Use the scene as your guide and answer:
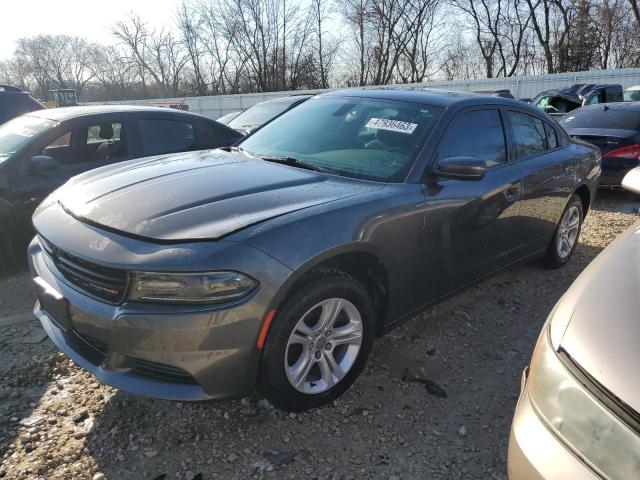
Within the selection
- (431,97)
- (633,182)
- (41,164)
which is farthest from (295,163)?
(41,164)

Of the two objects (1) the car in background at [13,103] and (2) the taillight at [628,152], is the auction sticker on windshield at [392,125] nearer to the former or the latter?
(2) the taillight at [628,152]

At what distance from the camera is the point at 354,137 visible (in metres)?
3.16

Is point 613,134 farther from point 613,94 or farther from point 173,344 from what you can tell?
point 613,94

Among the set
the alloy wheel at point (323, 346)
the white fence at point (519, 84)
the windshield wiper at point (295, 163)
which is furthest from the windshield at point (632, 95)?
the alloy wheel at point (323, 346)

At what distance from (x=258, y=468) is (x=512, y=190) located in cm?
251

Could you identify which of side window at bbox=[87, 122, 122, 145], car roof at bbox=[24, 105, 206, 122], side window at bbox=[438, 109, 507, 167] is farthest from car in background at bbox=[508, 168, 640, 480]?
car roof at bbox=[24, 105, 206, 122]

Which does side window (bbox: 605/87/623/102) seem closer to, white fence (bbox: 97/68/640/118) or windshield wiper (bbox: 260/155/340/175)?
white fence (bbox: 97/68/640/118)

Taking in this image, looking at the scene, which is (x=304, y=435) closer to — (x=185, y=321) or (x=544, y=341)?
(x=185, y=321)

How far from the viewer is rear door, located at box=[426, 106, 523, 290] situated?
295 cm

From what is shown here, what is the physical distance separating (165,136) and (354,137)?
263 cm

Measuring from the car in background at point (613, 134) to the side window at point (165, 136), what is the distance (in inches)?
201

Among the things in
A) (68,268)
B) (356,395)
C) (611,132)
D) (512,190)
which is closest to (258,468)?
(356,395)

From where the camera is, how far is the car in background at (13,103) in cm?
701

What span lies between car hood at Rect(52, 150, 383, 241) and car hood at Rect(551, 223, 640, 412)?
1.22 m
